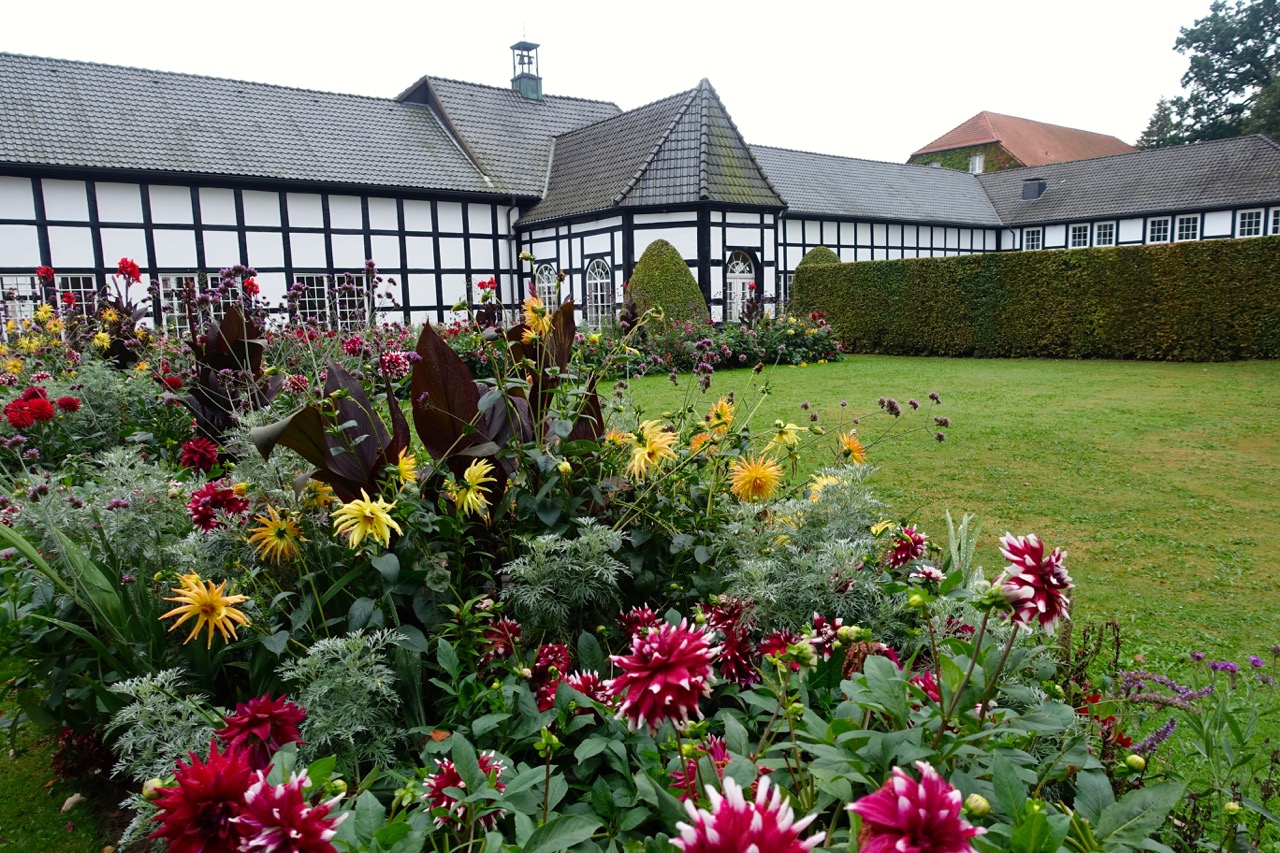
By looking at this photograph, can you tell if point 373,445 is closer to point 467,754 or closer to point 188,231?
point 467,754

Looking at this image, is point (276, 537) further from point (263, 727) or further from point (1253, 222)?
point (1253, 222)

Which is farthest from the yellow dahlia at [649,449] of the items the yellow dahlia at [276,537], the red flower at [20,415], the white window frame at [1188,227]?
the white window frame at [1188,227]

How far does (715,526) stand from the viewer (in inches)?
92.8

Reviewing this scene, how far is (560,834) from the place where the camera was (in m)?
1.20

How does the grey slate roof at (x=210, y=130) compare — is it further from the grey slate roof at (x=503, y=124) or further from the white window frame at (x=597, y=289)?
the white window frame at (x=597, y=289)

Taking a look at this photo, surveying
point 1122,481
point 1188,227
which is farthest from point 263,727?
point 1188,227

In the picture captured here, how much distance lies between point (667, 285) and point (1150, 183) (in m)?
20.2

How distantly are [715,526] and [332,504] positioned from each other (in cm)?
107

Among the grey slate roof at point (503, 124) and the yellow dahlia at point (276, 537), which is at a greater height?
the grey slate roof at point (503, 124)

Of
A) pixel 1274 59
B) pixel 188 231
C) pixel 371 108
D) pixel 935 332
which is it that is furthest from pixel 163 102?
pixel 1274 59

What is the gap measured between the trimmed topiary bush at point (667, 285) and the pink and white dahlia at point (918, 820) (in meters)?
13.4

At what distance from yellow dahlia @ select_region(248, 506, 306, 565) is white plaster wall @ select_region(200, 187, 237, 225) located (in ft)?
48.7

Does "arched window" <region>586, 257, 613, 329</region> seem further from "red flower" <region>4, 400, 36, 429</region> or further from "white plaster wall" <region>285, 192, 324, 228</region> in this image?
"red flower" <region>4, 400, 36, 429</region>

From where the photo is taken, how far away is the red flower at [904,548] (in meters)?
2.09
